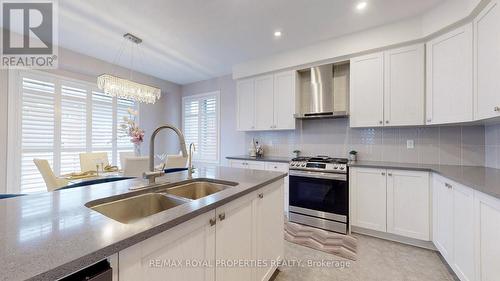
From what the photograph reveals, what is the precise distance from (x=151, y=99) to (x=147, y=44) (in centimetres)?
81

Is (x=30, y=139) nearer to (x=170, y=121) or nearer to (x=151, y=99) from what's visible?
(x=151, y=99)

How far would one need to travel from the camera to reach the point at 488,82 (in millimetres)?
1776

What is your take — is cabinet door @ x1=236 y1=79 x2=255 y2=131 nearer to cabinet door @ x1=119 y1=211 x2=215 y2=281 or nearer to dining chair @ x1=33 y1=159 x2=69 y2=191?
dining chair @ x1=33 y1=159 x2=69 y2=191

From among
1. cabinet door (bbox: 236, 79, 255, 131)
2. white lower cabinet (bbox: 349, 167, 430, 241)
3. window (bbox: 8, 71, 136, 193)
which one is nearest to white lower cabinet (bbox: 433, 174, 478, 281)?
white lower cabinet (bbox: 349, 167, 430, 241)

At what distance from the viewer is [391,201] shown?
248 cm

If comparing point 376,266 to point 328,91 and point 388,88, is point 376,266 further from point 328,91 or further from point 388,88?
point 328,91

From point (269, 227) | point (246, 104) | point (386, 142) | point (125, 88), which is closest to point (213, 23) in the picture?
point (125, 88)

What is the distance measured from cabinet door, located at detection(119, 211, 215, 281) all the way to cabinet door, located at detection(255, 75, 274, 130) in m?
2.75

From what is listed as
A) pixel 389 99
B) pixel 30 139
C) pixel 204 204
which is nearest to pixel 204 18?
pixel 204 204

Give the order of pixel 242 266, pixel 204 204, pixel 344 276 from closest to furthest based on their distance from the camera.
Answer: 1. pixel 204 204
2. pixel 242 266
3. pixel 344 276

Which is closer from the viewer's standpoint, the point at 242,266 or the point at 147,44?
the point at 242,266

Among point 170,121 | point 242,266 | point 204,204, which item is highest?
point 170,121

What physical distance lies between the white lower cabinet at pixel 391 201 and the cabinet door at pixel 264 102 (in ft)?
5.19

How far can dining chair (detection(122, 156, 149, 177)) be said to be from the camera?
8.42 ft
